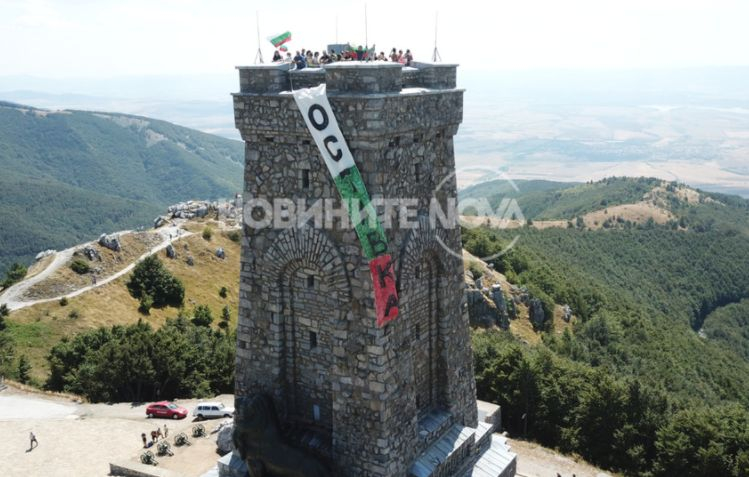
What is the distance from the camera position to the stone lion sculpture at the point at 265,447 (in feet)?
54.2

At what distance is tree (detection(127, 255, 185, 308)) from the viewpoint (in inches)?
2613

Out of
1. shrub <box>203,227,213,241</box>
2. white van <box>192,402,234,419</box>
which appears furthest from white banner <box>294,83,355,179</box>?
shrub <box>203,227,213,241</box>

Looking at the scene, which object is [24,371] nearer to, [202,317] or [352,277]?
[202,317]

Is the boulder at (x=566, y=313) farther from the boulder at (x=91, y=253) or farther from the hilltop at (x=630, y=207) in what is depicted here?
the boulder at (x=91, y=253)

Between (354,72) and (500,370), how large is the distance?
25.2m

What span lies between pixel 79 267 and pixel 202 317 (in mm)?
16219

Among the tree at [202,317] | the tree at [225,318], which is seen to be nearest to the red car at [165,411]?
the tree at [202,317]

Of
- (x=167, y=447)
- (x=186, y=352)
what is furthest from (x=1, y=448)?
(x=186, y=352)

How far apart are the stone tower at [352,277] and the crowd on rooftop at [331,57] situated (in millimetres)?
626

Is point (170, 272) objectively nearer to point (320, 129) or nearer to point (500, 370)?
point (500, 370)

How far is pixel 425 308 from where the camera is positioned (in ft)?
61.8

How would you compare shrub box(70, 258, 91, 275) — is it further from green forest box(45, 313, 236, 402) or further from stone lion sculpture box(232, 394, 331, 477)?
stone lion sculpture box(232, 394, 331, 477)

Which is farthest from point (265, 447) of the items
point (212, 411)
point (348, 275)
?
point (212, 411)

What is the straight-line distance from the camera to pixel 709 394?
2201 inches
